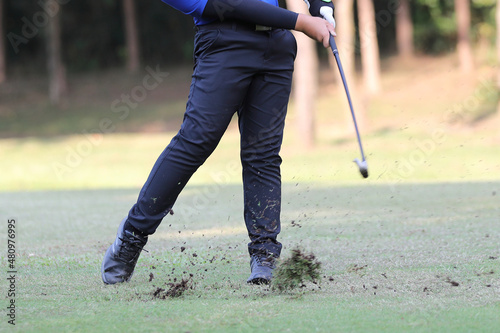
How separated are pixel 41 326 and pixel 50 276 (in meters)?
1.36

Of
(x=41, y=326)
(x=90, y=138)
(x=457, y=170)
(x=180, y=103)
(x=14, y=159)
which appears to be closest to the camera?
(x=41, y=326)

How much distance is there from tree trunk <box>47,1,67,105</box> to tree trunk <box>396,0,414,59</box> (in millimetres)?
17214

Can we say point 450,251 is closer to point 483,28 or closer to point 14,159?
point 14,159

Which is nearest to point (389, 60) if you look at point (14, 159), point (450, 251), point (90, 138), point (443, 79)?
point (443, 79)

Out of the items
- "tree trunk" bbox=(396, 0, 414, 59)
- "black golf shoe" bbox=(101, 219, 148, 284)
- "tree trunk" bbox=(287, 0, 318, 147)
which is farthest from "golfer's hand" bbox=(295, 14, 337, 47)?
"tree trunk" bbox=(396, 0, 414, 59)

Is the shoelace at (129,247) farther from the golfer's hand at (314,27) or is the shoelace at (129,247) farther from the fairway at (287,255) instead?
the golfer's hand at (314,27)

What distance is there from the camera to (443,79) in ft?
109

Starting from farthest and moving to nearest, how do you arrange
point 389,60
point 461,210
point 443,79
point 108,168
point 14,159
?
point 389,60
point 443,79
point 14,159
point 108,168
point 461,210

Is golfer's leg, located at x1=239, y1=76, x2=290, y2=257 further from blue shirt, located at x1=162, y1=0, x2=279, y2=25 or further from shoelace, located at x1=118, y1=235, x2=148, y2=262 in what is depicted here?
shoelace, located at x1=118, y1=235, x2=148, y2=262

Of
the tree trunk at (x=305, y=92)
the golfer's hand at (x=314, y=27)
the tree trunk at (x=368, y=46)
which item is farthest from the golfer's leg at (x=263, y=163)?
the tree trunk at (x=368, y=46)

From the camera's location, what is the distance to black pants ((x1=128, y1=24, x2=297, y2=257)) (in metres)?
4.05

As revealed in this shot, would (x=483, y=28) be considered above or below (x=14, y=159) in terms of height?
above

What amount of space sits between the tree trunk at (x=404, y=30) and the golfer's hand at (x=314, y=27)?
120 ft

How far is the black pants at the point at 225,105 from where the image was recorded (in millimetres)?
4055
